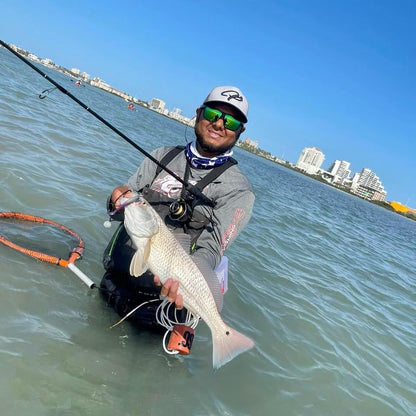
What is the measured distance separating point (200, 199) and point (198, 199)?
Result: 4cm

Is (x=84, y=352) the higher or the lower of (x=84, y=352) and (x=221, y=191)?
the lower

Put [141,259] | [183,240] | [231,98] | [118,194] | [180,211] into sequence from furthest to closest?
[231,98] < [180,211] < [118,194] < [183,240] < [141,259]

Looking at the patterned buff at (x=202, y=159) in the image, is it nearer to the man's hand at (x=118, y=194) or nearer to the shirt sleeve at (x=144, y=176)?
the shirt sleeve at (x=144, y=176)

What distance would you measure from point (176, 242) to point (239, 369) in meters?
2.51

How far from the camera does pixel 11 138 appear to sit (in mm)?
10633

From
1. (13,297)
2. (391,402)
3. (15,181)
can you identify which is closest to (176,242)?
(13,297)

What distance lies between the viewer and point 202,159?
4.62 metres

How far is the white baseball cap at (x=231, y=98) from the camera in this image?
440 cm

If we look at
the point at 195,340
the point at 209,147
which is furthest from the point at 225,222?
the point at 195,340

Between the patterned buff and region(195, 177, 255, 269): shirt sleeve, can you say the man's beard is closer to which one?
the patterned buff

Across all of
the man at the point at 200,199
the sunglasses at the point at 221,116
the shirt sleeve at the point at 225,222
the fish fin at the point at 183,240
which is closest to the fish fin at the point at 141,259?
the fish fin at the point at 183,240

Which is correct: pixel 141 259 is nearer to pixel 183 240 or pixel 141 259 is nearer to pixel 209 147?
pixel 183 240

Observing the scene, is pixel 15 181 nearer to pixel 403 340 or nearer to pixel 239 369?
pixel 239 369

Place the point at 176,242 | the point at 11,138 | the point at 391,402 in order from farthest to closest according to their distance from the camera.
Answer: the point at 11,138 < the point at 391,402 < the point at 176,242
